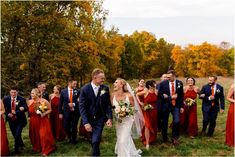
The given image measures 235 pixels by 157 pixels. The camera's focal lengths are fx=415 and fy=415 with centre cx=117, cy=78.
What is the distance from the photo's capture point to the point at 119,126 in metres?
10.0

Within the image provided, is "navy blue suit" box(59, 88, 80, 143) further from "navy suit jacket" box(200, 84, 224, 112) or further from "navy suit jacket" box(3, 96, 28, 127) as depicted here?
"navy suit jacket" box(200, 84, 224, 112)

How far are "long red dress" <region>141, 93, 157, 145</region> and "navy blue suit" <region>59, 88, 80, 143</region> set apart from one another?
2.05 metres

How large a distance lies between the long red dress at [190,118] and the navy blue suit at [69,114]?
352 cm

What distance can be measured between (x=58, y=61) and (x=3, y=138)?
21609 millimetres

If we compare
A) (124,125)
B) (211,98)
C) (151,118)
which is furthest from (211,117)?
(124,125)

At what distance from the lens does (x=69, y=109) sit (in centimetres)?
1236

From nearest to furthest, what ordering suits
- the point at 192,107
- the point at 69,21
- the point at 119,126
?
1. the point at 119,126
2. the point at 192,107
3. the point at 69,21

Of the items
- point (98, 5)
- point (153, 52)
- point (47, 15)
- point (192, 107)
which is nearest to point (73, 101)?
point (192, 107)

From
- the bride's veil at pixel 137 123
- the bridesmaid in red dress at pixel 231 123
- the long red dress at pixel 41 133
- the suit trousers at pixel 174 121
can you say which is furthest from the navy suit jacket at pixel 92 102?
the bridesmaid in red dress at pixel 231 123

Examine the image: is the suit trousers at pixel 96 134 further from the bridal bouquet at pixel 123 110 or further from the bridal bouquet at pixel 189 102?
the bridal bouquet at pixel 189 102

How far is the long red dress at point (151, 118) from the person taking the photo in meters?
12.1

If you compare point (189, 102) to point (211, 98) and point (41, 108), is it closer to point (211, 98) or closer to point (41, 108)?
point (211, 98)

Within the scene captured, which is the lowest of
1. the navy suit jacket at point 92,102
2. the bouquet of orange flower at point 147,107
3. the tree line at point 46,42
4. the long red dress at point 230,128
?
the long red dress at point 230,128

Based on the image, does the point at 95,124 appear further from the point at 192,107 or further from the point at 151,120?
the point at 192,107
